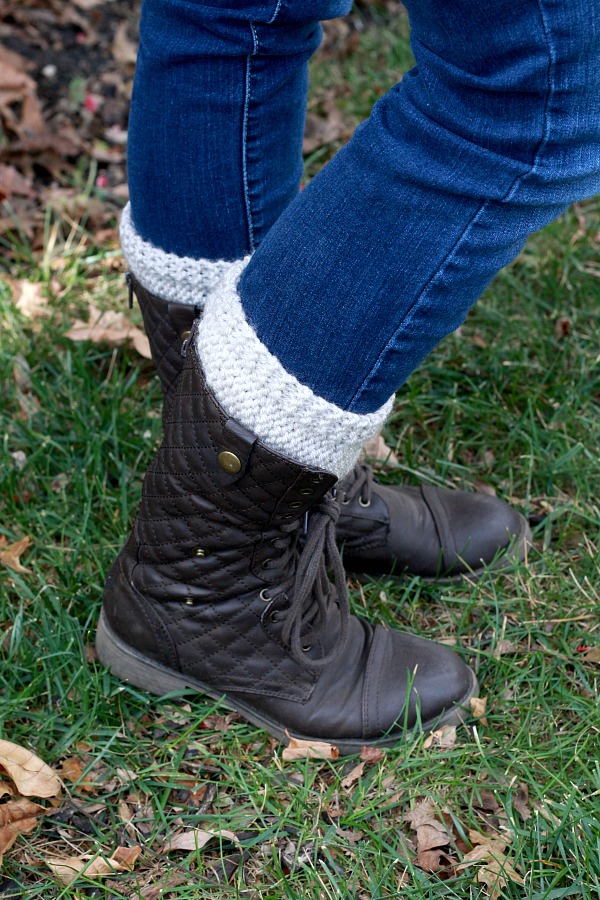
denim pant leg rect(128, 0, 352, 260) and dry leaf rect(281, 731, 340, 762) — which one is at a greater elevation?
denim pant leg rect(128, 0, 352, 260)

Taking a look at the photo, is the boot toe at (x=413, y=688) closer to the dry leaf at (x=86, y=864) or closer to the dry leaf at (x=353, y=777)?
the dry leaf at (x=353, y=777)

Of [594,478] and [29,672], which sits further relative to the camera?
[594,478]

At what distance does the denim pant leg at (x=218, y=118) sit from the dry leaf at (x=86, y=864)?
912 millimetres

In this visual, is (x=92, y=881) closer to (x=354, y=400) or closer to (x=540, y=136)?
(x=354, y=400)

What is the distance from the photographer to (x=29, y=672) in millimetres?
1476

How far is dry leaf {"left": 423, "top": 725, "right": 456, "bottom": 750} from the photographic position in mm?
1399

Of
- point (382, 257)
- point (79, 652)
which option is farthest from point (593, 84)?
point (79, 652)

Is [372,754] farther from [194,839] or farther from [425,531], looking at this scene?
[425,531]

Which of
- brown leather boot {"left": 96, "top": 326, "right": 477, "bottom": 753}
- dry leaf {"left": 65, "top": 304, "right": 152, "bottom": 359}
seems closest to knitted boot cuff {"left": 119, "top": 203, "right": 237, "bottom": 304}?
brown leather boot {"left": 96, "top": 326, "right": 477, "bottom": 753}

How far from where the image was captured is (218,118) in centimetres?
124

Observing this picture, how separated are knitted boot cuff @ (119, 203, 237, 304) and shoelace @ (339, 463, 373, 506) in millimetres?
442

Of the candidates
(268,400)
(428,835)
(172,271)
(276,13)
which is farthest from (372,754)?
(276,13)

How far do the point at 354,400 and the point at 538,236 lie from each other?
1537 millimetres

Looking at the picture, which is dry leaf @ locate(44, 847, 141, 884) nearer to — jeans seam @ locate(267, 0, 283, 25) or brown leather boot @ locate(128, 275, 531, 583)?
brown leather boot @ locate(128, 275, 531, 583)
